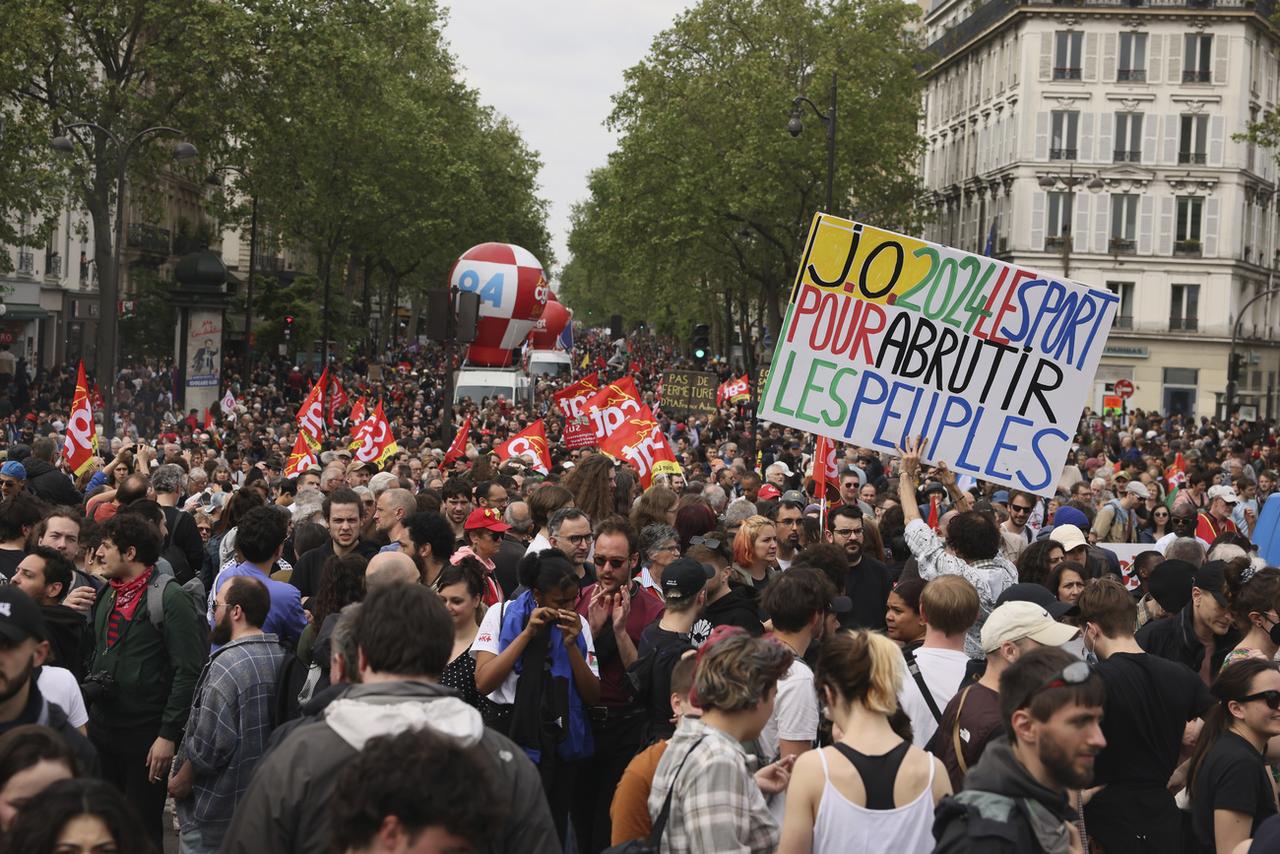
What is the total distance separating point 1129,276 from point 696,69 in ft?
61.1

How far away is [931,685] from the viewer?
589 cm

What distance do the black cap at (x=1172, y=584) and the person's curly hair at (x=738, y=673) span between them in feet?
12.8

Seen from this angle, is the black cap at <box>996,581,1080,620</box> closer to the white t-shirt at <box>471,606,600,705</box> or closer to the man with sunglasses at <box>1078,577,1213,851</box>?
the man with sunglasses at <box>1078,577,1213,851</box>

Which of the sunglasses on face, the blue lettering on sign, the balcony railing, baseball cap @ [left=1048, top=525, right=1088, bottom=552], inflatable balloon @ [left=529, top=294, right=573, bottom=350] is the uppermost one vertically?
the balcony railing

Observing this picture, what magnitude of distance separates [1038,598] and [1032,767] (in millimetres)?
2441

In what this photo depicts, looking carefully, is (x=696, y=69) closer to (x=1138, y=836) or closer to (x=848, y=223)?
(x=848, y=223)

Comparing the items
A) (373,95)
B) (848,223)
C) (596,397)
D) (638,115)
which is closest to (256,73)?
(373,95)

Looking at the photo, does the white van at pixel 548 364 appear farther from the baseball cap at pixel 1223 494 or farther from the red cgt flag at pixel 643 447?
the baseball cap at pixel 1223 494

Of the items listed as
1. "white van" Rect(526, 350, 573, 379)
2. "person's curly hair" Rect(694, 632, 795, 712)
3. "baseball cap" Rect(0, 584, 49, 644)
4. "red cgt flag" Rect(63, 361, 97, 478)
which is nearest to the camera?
"person's curly hair" Rect(694, 632, 795, 712)

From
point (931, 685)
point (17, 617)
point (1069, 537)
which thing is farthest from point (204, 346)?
point (17, 617)

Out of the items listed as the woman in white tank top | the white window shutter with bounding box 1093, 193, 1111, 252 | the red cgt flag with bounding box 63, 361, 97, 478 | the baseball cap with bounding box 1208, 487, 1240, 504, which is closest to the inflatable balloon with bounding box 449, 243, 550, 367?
the white window shutter with bounding box 1093, 193, 1111, 252

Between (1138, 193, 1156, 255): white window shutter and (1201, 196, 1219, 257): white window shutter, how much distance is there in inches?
74.2

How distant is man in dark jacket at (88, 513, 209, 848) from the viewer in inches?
268

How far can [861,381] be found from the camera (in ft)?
32.0
